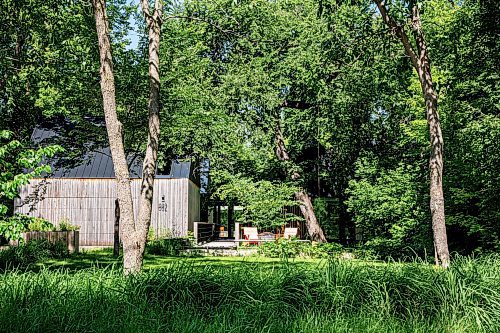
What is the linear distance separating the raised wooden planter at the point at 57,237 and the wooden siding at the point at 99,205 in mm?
6970

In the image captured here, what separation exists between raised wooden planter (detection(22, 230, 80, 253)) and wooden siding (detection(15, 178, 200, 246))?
274 inches

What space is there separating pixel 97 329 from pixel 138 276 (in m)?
1.65

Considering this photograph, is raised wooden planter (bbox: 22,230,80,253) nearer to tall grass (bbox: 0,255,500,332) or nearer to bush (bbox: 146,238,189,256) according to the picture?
bush (bbox: 146,238,189,256)

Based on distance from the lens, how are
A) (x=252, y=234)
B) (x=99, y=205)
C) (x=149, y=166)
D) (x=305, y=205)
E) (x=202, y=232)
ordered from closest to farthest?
(x=149, y=166), (x=252, y=234), (x=305, y=205), (x=99, y=205), (x=202, y=232)

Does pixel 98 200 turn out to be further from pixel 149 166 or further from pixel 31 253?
pixel 149 166

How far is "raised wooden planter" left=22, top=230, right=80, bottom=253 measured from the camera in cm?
1627

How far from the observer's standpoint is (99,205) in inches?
974

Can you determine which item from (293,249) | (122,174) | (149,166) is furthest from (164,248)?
(122,174)

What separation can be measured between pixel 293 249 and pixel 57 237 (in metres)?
8.10

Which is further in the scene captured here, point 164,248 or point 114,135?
point 164,248

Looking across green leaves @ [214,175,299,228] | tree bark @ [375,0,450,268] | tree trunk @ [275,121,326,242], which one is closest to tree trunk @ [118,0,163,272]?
tree bark @ [375,0,450,268]

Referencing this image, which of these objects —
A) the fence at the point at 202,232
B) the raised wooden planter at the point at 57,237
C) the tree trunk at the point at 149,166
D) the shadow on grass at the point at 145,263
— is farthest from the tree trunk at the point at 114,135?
the fence at the point at 202,232

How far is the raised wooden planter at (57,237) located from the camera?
16.3 metres

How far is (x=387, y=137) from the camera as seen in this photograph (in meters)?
22.3
